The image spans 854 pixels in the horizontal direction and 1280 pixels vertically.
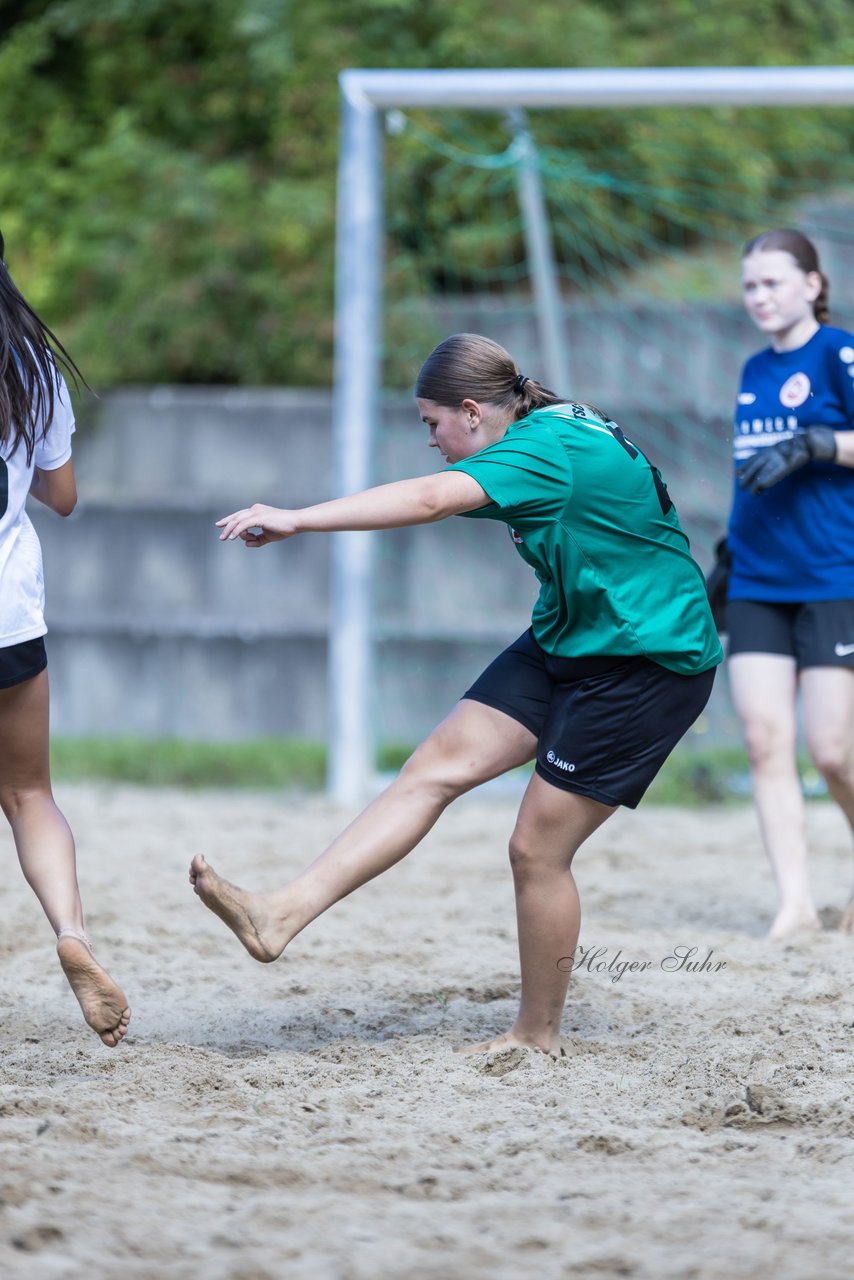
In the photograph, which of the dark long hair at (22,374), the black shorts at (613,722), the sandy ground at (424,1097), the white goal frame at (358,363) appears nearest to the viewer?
the sandy ground at (424,1097)

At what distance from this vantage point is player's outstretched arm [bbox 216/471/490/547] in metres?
2.88

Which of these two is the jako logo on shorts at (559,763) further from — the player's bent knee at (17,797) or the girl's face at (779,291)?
the girl's face at (779,291)

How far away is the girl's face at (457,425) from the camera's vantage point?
3.19 m

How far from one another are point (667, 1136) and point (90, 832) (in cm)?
376

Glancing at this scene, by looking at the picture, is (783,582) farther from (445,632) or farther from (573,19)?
(573,19)

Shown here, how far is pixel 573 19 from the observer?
1022 centimetres

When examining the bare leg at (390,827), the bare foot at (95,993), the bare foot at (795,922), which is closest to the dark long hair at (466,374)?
the bare leg at (390,827)

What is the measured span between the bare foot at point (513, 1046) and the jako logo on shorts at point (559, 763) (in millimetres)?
619

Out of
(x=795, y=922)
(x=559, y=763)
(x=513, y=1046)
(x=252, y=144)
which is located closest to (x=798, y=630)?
(x=795, y=922)

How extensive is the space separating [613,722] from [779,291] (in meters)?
1.80

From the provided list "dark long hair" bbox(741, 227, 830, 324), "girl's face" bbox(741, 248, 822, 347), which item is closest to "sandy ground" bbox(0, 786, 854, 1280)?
"girl's face" bbox(741, 248, 822, 347)

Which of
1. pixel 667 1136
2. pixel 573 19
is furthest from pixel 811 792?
pixel 573 19

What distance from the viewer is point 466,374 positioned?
3.16 metres

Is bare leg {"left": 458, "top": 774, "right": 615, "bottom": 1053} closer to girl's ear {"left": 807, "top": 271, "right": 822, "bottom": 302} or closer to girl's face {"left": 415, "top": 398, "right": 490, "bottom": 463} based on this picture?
girl's face {"left": 415, "top": 398, "right": 490, "bottom": 463}
